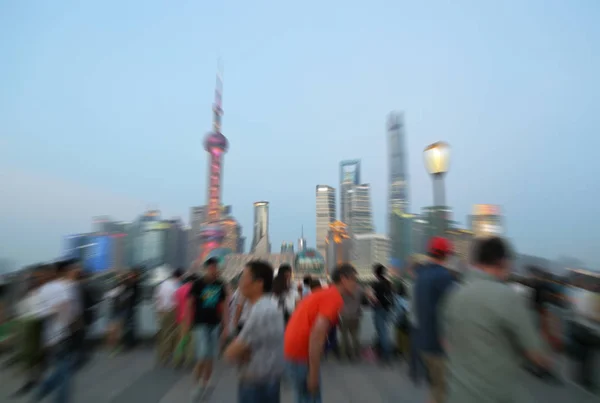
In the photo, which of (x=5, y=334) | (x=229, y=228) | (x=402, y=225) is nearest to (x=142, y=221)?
(x=229, y=228)

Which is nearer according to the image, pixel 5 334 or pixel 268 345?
pixel 268 345

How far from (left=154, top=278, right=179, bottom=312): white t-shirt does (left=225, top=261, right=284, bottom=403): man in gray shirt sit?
3.60 meters

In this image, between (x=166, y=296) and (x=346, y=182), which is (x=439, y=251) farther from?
(x=346, y=182)

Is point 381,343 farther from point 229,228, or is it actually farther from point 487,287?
point 229,228

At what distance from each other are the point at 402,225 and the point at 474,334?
69.2 meters

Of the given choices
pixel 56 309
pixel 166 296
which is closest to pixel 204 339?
pixel 56 309

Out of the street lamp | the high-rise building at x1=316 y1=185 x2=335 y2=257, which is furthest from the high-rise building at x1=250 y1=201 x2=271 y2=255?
the street lamp

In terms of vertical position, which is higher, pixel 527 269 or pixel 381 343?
pixel 527 269

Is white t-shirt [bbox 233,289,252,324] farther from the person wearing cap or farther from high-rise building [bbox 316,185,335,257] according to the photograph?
high-rise building [bbox 316,185,335,257]

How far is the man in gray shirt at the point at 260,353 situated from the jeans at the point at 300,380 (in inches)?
8.4

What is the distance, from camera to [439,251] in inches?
138

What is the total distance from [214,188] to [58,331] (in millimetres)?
100144

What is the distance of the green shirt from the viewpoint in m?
1.68

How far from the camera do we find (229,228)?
12419cm
